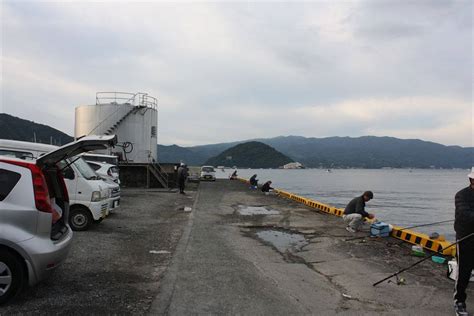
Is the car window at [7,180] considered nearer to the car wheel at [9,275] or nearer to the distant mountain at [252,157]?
the car wheel at [9,275]

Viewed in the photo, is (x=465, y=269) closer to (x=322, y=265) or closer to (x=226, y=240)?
(x=322, y=265)

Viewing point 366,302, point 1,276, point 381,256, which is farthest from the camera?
point 381,256

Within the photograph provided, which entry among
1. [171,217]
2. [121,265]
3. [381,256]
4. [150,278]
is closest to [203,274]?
[150,278]

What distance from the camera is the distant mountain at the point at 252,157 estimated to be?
189363mm

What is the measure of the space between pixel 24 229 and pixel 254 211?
1194cm

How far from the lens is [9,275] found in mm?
4723

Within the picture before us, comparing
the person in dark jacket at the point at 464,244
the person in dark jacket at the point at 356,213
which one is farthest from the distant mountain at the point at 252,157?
the person in dark jacket at the point at 464,244

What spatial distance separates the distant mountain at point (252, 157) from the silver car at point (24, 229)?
593 feet

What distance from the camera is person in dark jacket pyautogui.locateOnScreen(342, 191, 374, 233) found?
11.3 m

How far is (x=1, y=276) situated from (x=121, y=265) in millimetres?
2393

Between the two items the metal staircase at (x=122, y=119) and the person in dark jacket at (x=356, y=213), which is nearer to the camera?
the person in dark jacket at (x=356, y=213)

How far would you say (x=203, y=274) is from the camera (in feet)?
21.4

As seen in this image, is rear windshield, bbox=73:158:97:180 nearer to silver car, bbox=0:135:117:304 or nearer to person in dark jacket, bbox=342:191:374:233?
silver car, bbox=0:135:117:304

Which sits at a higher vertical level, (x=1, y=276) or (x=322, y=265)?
(x=1, y=276)
